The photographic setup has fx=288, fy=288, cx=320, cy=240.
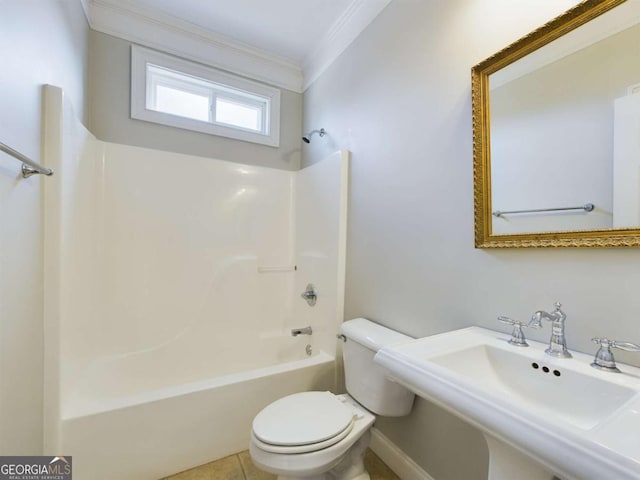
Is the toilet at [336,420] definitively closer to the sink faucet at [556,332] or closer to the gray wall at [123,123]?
the sink faucet at [556,332]

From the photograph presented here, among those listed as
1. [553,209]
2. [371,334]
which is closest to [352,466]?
[371,334]

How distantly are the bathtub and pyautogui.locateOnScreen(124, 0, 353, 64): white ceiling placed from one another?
2.25 m

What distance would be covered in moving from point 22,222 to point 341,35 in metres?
2.04

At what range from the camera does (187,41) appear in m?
2.10

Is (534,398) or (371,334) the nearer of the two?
(534,398)

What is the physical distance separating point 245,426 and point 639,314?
5.52ft

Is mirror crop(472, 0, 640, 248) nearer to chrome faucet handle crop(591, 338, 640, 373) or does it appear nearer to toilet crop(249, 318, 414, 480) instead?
chrome faucet handle crop(591, 338, 640, 373)

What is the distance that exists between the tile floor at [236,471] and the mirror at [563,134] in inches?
49.4

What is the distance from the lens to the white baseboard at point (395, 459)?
1.35m

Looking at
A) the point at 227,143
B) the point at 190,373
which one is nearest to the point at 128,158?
the point at 227,143

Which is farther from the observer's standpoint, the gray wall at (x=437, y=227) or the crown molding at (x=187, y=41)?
the crown molding at (x=187, y=41)

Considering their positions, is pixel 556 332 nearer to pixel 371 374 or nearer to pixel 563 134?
pixel 563 134

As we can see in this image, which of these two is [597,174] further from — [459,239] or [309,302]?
[309,302]

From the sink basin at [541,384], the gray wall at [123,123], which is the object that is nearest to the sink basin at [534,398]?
the sink basin at [541,384]
